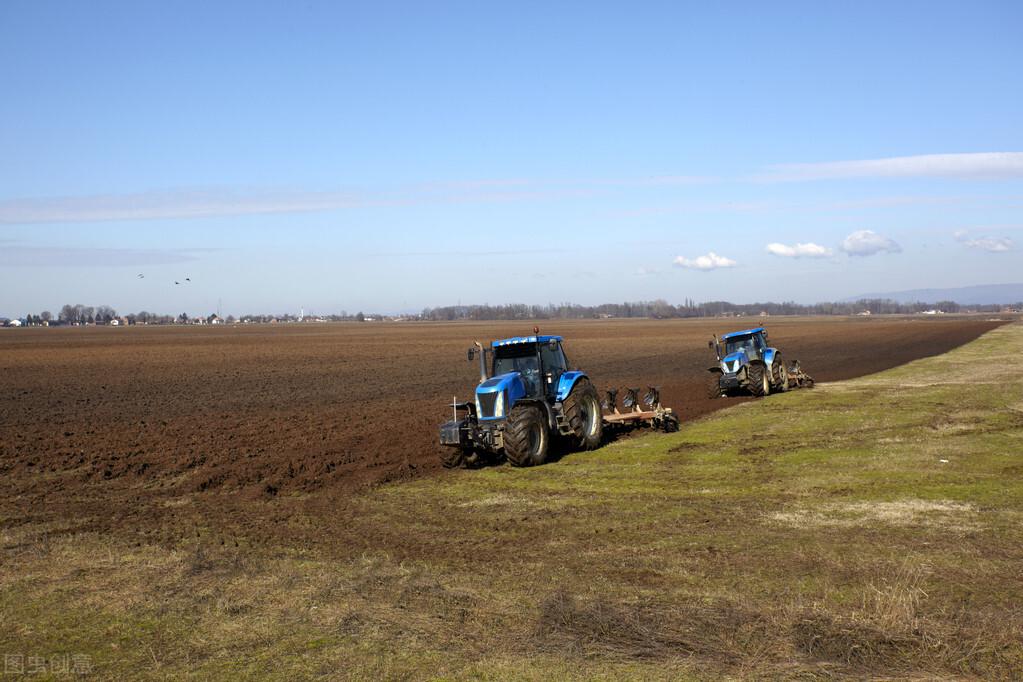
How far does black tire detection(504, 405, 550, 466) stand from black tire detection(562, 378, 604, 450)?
747 millimetres

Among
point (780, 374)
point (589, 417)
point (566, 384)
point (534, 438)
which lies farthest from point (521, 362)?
point (780, 374)

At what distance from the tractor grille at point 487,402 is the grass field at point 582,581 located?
45.2 inches

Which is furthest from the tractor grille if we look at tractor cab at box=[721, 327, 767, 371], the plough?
tractor cab at box=[721, 327, 767, 371]

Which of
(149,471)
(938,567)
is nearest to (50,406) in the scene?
(149,471)

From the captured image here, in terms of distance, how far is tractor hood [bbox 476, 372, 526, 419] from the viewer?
51.6ft

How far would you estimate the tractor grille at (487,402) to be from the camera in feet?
51.5

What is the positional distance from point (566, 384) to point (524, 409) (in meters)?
1.54

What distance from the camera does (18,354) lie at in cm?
5800

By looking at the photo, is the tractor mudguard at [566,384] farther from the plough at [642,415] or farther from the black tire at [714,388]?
the black tire at [714,388]

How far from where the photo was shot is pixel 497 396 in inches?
618

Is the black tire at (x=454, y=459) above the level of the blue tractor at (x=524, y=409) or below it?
below

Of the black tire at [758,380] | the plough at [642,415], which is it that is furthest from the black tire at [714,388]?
the plough at [642,415]

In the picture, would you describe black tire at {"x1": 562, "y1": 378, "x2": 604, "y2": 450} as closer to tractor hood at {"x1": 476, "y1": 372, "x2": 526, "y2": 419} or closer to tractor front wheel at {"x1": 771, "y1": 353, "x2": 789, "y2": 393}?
tractor hood at {"x1": 476, "y1": 372, "x2": 526, "y2": 419}

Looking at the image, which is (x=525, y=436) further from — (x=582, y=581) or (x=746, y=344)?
(x=746, y=344)
